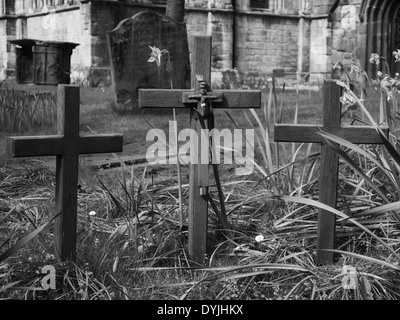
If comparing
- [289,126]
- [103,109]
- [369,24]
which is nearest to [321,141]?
[289,126]

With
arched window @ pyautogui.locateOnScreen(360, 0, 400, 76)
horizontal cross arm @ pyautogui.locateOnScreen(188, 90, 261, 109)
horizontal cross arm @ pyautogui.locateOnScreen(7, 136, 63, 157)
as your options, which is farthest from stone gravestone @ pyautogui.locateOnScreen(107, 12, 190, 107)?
horizontal cross arm @ pyautogui.locateOnScreen(7, 136, 63, 157)

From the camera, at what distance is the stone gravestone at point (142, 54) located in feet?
37.1

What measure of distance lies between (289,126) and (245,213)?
2.70ft

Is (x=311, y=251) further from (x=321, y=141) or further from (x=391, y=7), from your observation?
(x=391, y=7)

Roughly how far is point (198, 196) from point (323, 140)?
2.29 feet

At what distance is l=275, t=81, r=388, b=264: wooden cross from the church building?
14735mm

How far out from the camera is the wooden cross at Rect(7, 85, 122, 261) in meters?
3.55

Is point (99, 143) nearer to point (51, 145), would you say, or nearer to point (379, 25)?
point (51, 145)

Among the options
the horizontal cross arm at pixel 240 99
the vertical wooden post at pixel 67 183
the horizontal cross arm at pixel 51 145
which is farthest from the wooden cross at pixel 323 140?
the vertical wooden post at pixel 67 183

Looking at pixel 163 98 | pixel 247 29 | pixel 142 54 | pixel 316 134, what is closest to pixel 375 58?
pixel 316 134

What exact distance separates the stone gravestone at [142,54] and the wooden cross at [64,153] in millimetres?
7646

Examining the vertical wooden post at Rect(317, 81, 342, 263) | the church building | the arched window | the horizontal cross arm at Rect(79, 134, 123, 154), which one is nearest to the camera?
the horizontal cross arm at Rect(79, 134, 123, 154)

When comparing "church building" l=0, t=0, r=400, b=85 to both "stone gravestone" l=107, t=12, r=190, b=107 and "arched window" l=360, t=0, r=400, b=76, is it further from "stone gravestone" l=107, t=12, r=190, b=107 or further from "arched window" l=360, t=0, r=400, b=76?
"stone gravestone" l=107, t=12, r=190, b=107

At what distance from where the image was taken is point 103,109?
1132 centimetres
